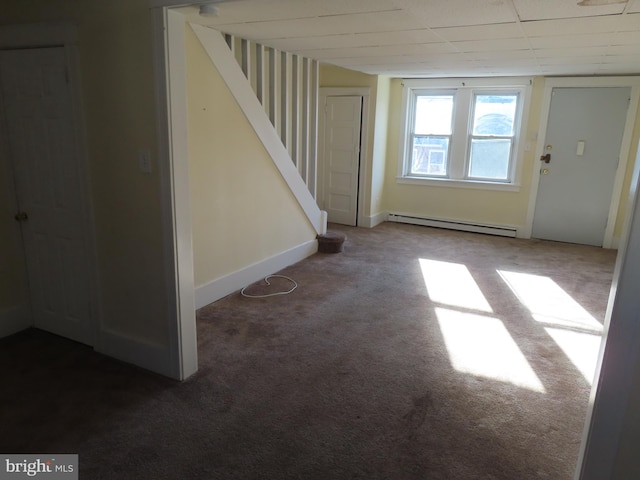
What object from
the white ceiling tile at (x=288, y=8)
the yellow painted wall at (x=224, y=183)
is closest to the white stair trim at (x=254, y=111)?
the yellow painted wall at (x=224, y=183)

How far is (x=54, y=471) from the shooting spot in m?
1.94

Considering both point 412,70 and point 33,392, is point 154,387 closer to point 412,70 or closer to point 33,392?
point 33,392

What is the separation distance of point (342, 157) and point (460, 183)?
5.81 feet

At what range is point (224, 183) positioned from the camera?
375cm

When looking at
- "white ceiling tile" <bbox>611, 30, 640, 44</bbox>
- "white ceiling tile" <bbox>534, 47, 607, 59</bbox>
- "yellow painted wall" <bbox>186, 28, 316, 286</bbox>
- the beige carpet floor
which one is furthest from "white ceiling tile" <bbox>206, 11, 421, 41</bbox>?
the beige carpet floor

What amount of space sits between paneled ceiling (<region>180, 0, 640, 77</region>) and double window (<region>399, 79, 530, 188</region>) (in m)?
1.24

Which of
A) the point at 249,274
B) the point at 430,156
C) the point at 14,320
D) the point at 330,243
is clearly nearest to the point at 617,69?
the point at 430,156

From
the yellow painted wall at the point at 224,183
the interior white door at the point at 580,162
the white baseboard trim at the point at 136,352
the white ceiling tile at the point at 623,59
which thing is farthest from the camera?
the interior white door at the point at 580,162

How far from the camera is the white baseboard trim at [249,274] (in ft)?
12.2

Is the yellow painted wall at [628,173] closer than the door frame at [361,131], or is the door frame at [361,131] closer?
the yellow painted wall at [628,173]

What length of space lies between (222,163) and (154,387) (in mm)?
1890

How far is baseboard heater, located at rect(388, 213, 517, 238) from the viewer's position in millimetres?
6297

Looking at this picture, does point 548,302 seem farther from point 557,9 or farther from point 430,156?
point 430,156

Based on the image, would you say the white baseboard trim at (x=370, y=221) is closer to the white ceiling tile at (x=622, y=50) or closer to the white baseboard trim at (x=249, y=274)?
the white baseboard trim at (x=249, y=274)
